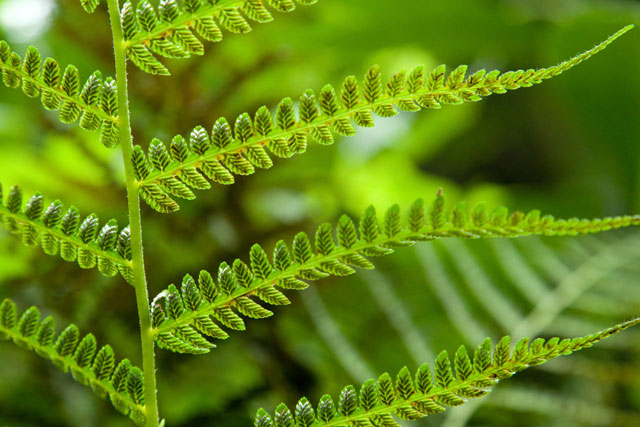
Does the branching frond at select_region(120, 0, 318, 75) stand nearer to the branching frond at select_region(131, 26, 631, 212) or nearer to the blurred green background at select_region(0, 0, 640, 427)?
the branching frond at select_region(131, 26, 631, 212)

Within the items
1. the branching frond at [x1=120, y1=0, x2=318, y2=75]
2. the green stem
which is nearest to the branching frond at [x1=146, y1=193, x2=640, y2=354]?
the green stem

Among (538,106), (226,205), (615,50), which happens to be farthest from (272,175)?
(538,106)

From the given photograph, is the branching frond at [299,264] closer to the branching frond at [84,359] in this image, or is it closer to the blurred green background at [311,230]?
the branching frond at [84,359]

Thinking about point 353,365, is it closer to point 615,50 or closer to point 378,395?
point 378,395

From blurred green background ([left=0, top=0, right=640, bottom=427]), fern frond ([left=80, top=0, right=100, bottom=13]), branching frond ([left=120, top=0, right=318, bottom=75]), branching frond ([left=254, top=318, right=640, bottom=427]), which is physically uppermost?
fern frond ([left=80, top=0, right=100, bottom=13])

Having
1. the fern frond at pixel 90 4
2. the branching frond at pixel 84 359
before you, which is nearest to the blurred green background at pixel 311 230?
the branching frond at pixel 84 359

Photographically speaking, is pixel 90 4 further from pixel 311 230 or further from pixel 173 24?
pixel 311 230

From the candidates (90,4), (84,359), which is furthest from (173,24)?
(84,359)
